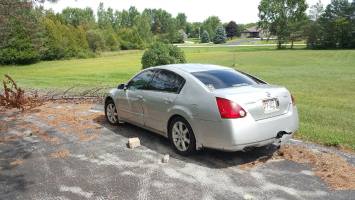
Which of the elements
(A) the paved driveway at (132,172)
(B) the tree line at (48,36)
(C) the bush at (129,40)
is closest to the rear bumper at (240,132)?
(A) the paved driveway at (132,172)

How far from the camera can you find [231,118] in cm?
579

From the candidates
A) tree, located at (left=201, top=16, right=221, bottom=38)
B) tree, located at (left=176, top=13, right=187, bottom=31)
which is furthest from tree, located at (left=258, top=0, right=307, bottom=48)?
tree, located at (left=176, top=13, right=187, bottom=31)

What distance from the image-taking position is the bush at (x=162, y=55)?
2009 cm

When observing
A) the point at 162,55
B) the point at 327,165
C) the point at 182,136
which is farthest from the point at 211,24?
the point at 327,165

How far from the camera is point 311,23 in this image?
69438mm

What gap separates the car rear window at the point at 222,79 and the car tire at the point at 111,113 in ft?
9.06

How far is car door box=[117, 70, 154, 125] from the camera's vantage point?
25.7 ft

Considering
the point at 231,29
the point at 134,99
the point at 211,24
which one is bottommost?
the point at 231,29

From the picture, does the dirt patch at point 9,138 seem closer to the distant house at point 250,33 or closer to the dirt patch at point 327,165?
the dirt patch at point 327,165

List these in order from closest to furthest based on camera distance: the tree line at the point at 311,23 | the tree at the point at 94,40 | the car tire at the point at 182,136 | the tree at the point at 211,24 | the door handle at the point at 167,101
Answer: the car tire at the point at 182,136, the door handle at the point at 167,101, the tree line at the point at 311,23, the tree at the point at 94,40, the tree at the point at 211,24

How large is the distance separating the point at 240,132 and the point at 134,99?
2826 millimetres

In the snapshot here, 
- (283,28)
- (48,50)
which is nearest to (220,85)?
(48,50)

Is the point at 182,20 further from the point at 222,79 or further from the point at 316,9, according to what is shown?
the point at 222,79

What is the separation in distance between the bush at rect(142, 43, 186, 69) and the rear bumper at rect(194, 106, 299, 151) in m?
13.9
